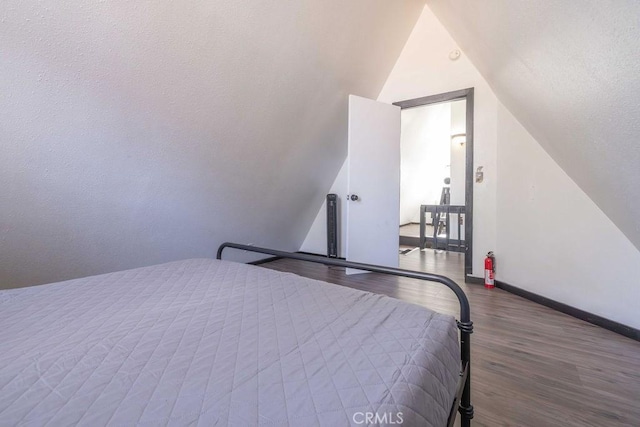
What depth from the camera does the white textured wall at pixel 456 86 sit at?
9.08 feet

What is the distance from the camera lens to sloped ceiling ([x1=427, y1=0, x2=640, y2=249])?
3.28 feet

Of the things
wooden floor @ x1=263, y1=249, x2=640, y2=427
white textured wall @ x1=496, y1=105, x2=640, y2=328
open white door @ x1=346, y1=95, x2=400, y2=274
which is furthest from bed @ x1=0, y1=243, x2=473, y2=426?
open white door @ x1=346, y1=95, x2=400, y2=274

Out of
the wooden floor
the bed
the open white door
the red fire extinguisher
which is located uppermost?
the open white door

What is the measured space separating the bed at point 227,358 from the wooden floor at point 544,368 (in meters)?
0.49

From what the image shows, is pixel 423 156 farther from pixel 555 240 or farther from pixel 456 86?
pixel 555 240

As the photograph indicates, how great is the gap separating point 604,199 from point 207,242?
3201mm

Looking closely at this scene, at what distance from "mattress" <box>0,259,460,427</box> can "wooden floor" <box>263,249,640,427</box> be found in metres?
0.70

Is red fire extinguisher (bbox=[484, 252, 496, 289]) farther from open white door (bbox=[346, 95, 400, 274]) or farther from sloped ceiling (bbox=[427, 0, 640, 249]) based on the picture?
open white door (bbox=[346, 95, 400, 274])

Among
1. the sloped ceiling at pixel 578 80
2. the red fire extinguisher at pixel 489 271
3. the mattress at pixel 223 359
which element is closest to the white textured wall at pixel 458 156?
the red fire extinguisher at pixel 489 271

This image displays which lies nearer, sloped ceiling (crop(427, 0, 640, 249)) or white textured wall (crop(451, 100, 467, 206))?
sloped ceiling (crop(427, 0, 640, 249))

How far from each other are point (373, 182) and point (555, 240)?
67.4 inches

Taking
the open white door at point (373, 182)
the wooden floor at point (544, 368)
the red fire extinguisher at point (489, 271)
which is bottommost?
the wooden floor at point (544, 368)

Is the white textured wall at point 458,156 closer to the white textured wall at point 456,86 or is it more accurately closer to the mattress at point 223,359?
the white textured wall at point 456,86

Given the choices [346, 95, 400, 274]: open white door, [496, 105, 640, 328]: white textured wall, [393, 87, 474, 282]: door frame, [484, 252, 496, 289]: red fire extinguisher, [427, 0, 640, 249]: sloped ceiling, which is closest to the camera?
[427, 0, 640, 249]: sloped ceiling
